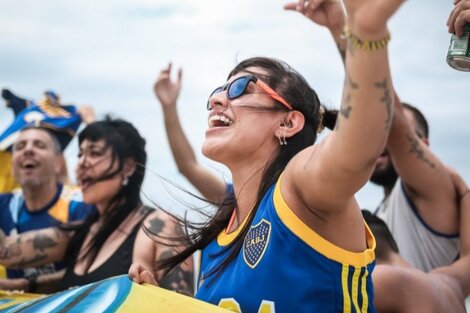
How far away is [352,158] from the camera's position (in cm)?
194

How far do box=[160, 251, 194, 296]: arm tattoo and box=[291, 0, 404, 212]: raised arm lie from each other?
87.3 inches

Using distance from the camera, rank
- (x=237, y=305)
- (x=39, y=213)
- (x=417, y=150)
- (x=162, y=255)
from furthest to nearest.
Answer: (x=39, y=213) → (x=162, y=255) → (x=417, y=150) → (x=237, y=305)

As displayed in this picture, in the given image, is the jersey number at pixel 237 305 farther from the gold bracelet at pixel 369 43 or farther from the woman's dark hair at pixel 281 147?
the gold bracelet at pixel 369 43

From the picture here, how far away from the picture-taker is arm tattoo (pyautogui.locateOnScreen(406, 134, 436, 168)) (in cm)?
374

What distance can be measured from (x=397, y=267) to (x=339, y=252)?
926mm

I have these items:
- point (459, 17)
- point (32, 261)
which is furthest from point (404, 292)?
point (32, 261)

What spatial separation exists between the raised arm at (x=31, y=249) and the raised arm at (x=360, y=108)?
2.89m

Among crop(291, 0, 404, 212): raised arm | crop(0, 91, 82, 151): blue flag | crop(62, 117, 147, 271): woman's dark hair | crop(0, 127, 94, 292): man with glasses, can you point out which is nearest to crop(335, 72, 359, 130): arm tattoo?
crop(291, 0, 404, 212): raised arm

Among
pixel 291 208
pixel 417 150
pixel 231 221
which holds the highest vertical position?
pixel 291 208

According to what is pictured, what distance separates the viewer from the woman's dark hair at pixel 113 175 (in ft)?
14.8

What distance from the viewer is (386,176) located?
15.2ft

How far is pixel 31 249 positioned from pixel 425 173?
225cm

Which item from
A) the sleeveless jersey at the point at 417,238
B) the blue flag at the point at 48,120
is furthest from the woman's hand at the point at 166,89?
the sleeveless jersey at the point at 417,238

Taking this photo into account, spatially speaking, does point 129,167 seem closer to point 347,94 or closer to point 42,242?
point 42,242
